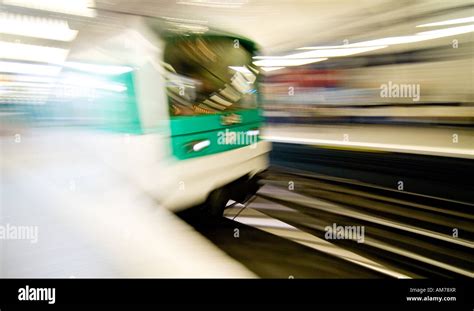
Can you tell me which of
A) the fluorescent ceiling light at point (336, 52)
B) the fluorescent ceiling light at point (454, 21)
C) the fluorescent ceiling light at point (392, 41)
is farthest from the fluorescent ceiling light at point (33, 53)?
the fluorescent ceiling light at point (454, 21)

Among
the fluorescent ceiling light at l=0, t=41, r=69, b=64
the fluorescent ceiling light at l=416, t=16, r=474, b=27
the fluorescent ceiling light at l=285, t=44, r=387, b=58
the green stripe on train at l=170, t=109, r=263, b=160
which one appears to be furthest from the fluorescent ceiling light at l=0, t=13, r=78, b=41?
the fluorescent ceiling light at l=416, t=16, r=474, b=27

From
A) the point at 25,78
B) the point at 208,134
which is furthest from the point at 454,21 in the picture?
the point at 25,78

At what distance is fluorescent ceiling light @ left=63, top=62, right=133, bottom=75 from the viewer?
5.15 ft

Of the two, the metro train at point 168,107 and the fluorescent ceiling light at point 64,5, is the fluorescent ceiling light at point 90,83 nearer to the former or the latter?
the metro train at point 168,107

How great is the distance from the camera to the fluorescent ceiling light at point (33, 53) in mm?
1845

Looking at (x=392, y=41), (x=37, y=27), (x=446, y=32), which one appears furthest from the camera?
(x=392, y=41)

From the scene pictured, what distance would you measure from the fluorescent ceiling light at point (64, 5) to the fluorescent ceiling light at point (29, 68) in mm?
421

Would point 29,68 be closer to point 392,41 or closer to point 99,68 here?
point 99,68

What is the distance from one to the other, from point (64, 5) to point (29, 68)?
2.43ft

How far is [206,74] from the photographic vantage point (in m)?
1.67

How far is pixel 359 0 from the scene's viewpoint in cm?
188

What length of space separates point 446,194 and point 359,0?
5.91ft

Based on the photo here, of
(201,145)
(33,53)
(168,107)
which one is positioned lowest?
(201,145)

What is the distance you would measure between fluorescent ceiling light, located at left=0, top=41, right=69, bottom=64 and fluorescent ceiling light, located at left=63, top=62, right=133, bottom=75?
0.39ft
